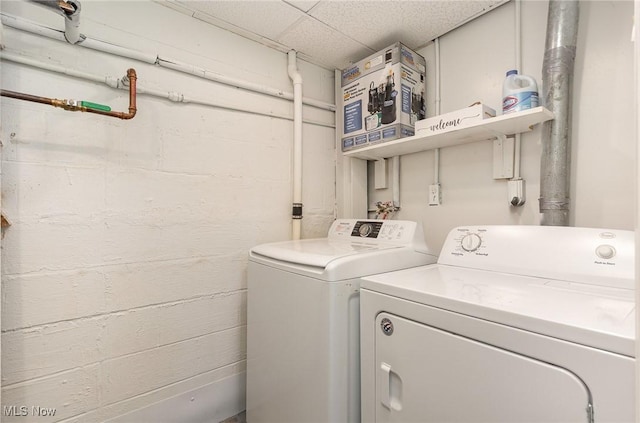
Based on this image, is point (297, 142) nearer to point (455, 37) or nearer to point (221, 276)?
point (221, 276)

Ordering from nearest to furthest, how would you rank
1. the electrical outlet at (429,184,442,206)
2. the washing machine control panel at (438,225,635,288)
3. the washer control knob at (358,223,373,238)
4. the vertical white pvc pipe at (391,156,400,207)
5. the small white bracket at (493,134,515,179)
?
the washing machine control panel at (438,225,635,288) < the small white bracket at (493,134,515,179) < the washer control knob at (358,223,373,238) < the electrical outlet at (429,184,442,206) < the vertical white pvc pipe at (391,156,400,207)

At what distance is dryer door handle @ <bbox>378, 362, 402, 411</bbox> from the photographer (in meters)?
0.92

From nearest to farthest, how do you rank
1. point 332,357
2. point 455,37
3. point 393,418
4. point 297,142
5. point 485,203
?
point 393,418 → point 332,357 → point 485,203 → point 455,37 → point 297,142

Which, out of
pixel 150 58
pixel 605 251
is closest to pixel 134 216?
pixel 150 58

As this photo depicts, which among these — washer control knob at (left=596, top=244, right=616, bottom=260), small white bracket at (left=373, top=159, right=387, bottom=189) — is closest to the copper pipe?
small white bracket at (left=373, top=159, right=387, bottom=189)

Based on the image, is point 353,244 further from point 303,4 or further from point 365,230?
point 303,4

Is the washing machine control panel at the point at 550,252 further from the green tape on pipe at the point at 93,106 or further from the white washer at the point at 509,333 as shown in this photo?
the green tape on pipe at the point at 93,106

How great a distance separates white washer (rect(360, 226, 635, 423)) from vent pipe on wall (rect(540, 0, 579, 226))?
227mm

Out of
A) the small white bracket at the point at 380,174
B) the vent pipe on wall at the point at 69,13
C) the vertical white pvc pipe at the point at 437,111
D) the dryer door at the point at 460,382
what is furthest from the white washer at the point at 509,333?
the vent pipe on wall at the point at 69,13

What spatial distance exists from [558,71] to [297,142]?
1.27 meters

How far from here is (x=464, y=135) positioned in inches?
57.8

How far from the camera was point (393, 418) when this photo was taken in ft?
3.02

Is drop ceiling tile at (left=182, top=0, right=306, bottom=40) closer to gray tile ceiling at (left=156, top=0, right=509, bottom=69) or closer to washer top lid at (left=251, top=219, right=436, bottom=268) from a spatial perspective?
gray tile ceiling at (left=156, top=0, right=509, bottom=69)

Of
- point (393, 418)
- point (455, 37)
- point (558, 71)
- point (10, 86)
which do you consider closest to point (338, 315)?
point (393, 418)
